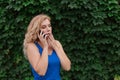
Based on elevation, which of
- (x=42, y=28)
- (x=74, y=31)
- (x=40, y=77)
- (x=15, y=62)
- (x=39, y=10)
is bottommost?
(x=15, y=62)

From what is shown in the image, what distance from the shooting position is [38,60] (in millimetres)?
3262

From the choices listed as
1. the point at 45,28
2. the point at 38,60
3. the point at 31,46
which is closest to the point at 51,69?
the point at 38,60

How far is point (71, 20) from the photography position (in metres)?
5.84

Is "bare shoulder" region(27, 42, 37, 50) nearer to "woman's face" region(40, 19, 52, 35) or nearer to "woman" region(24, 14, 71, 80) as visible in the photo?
"woman" region(24, 14, 71, 80)

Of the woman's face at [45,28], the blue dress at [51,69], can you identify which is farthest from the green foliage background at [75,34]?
the blue dress at [51,69]

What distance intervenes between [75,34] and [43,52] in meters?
2.74

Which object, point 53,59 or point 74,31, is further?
point 74,31

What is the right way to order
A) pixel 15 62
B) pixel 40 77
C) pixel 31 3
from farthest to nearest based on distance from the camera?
pixel 15 62, pixel 31 3, pixel 40 77

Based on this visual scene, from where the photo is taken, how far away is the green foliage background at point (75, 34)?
5812 millimetres

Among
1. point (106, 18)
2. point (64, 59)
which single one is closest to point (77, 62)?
point (106, 18)

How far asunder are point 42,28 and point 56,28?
261 cm

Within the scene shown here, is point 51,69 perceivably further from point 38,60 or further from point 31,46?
point 31,46

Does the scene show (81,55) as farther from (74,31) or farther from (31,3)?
(31,3)

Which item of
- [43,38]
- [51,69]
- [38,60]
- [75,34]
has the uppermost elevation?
[43,38]
